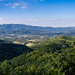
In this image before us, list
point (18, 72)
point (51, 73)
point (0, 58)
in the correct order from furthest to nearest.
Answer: point (0, 58) < point (18, 72) < point (51, 73)

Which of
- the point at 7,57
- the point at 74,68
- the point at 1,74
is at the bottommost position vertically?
the point at 7,57

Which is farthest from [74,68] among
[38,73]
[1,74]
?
[1,74]

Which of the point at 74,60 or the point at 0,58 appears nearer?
the point at 74,60

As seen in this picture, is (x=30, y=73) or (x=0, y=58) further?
(x=0, y=58)

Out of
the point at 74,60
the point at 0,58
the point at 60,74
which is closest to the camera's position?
the point at 60,74

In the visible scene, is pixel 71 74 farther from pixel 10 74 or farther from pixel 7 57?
pixel 7 57

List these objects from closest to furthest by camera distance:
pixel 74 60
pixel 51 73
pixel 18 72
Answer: pixel 51 73 < pixel 18 72 < pixel 74 60

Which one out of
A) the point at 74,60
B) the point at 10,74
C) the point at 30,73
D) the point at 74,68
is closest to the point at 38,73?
the point at 30,73

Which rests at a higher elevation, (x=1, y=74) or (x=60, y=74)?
(x=60, y=74)

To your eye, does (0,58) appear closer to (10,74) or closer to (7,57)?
(7,57)
